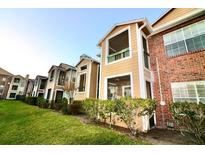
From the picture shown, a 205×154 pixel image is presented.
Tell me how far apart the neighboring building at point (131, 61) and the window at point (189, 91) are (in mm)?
1577

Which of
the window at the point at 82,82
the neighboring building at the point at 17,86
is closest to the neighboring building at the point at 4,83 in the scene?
the neighboring building at the point at 17,86

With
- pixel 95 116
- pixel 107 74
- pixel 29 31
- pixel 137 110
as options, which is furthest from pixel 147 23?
pixel 29 31

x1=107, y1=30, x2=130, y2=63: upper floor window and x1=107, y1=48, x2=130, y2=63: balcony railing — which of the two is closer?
x1=107, y1=48, x2=130, y2=63: balcony railing

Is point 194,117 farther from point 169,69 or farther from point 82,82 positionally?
point 82,82

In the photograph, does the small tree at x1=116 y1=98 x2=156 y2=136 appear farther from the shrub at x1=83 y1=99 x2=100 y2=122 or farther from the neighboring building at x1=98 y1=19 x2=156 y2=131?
the shrub at x1=83 y1=99 x2=100 y2=122

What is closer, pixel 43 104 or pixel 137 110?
pixel 137 110

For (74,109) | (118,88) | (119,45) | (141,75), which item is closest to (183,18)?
(141,75)

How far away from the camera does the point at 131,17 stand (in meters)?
8.23

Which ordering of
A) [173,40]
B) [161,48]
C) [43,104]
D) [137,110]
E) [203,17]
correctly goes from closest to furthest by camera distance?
[137,110] → [203,17] → [173,40] → [161,48] → [43,104]

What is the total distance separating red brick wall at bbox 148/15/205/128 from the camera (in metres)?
6.37

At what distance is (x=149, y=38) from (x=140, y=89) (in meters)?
4.80

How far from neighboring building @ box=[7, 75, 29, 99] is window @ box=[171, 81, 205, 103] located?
50.4 metres

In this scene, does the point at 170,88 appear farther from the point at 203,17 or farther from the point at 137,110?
the point at 203,17

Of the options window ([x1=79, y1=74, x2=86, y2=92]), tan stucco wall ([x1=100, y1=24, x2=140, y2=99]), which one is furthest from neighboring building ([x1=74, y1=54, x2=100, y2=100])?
tan stucco wall ([x1=100, y1=24, x2=140, y2=99])
